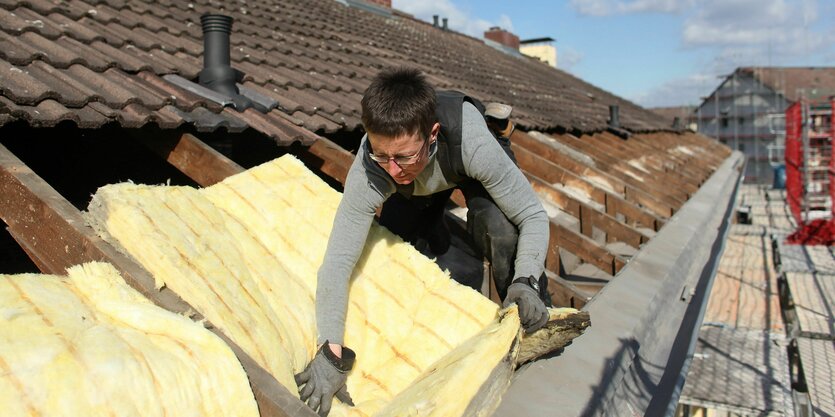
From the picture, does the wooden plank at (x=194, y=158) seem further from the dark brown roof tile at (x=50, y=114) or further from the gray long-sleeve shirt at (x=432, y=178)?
the gray long-sleeve shirt at (x=432, y=178)

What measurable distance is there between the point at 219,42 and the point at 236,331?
7.88ft

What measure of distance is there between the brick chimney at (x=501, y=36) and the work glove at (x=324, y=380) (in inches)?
665

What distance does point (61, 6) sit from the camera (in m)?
3.91

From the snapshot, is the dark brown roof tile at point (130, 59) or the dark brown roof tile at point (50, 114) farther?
the dark brown roof tile at point (130, 59)

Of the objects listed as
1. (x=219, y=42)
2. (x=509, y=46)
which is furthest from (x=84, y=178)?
(x=509, y=46)

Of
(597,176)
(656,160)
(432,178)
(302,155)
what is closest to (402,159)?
(432,178)

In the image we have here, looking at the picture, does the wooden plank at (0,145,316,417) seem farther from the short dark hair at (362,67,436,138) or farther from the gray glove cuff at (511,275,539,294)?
the gray glove cuff at (511,275,539,294)

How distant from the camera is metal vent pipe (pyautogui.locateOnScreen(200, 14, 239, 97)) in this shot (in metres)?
3.56

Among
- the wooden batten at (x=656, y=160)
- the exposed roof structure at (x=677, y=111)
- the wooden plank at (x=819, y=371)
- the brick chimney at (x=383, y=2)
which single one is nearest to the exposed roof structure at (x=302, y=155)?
the wooden batten at (x=656, y=160)

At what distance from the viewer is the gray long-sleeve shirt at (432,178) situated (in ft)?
7.06

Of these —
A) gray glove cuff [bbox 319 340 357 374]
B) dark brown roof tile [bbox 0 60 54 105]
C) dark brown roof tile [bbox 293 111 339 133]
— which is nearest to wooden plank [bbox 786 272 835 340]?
dark brown roof tile [bbox 293 111 339 133]

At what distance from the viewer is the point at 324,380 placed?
1932 millimetres

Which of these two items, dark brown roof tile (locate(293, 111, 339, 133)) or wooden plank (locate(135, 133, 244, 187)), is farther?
dark brown roof tile (locate(293, 111, 339, 133))

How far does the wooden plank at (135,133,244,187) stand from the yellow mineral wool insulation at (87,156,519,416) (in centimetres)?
17
